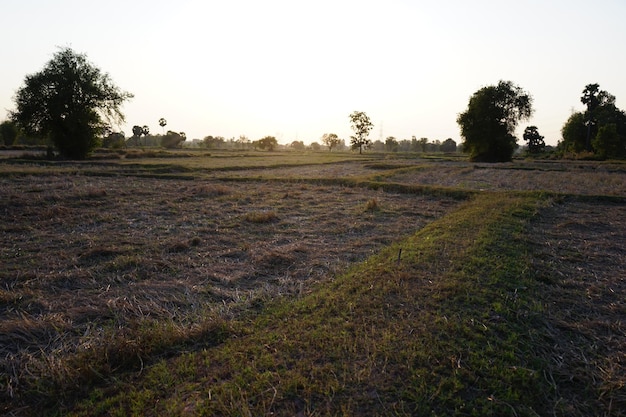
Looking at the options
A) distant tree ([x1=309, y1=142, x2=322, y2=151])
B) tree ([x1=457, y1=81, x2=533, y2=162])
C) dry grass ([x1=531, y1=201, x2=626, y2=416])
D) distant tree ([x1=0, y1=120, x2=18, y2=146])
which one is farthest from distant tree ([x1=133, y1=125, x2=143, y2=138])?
dry grass ([x1=531, y1=201, x2=626, y2=416])

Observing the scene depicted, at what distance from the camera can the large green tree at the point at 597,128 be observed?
4572cm

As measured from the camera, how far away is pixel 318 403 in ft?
9.93

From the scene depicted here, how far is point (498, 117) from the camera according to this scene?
43.1 m

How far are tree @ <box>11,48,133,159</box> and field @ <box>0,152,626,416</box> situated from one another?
30.3m

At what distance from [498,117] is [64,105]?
47.0 m

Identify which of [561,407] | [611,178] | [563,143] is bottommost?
[561,407]

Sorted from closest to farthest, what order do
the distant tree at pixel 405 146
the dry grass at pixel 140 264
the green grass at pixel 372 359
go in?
the green grass at pixel 372 359 < the dry grass at pixel 140 264 < the distant tree at pixel 405 146

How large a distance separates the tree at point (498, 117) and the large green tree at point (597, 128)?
11730mm

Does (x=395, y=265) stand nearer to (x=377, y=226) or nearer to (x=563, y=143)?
(x=377, y=226)

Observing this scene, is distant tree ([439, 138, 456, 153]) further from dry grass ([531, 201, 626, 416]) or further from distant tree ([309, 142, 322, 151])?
dry grass ([531, 201, 626, 416])

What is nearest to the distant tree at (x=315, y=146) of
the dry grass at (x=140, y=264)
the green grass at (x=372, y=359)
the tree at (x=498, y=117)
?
the tree at (x=498, y=117)

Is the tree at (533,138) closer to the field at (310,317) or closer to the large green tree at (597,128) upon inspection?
the large green tree at (597,128)

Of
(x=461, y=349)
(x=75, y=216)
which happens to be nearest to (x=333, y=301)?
(x=461, y=349)

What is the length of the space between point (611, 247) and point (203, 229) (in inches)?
377
